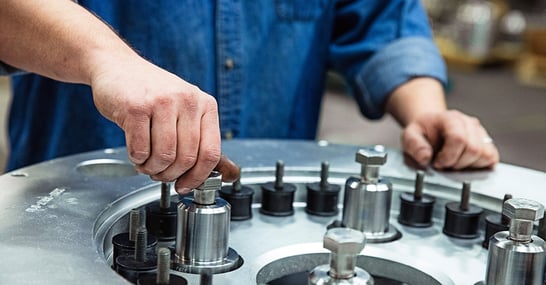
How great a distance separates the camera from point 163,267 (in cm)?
55

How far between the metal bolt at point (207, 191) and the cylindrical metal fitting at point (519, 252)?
0.23 metres

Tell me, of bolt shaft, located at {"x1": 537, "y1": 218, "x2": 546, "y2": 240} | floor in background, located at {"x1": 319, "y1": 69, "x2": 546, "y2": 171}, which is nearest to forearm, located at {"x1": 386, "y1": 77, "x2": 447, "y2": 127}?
bolt shaft, located at {"x1": 537, "y1": 218, "x2": 546, "y2": 240}

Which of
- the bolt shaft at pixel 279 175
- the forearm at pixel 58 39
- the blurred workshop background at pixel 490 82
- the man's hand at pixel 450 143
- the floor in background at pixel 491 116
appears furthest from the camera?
the blurred workshop background at pixel 490 82

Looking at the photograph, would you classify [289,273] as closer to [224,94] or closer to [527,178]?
[527,178]

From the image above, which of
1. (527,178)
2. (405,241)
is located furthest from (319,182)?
(527,178)

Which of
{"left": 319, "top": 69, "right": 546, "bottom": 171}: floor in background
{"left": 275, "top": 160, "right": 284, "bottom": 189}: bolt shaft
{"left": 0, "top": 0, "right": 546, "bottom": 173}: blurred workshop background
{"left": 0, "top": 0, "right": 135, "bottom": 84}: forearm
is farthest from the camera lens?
{"left": 0, "top": 0, "right": 546, "bottom": 173}: blurred workshop background

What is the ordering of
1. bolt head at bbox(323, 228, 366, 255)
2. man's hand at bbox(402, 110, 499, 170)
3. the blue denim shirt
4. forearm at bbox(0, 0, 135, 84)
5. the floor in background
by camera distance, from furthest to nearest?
the floor in background → the blue denim shirt → man's hand at bbox(402, 110, 499, 170) → forearm at bbox(0, 0, 135, 84) → bolt head at bbox(323, 228, 366, 255)

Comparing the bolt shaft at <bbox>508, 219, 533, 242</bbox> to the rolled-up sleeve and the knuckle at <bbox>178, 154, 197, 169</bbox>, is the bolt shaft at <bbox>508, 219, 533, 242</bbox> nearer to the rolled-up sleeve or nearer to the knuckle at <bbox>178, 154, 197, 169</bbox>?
the knuckle at <bbox>178, 154, 197, 169</bbox>

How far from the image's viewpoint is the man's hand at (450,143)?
881 millimetres

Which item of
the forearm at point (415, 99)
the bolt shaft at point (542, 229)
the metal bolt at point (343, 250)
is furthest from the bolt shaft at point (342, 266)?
the forearm at point (415, 99)

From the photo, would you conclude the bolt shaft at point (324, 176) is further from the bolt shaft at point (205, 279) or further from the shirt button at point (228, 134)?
the shirt button at point (228, 134)

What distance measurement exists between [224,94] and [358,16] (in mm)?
255

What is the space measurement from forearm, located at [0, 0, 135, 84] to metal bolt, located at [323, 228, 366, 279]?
0.81 ft

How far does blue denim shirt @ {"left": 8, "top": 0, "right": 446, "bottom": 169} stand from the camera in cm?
103
